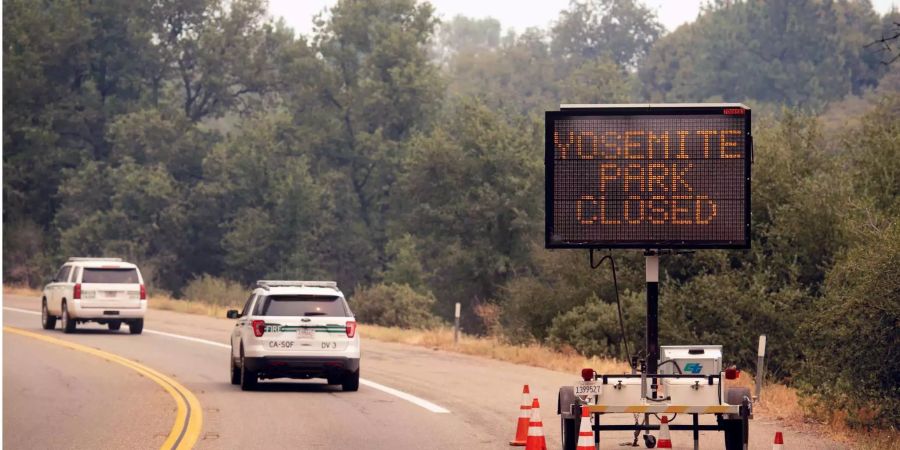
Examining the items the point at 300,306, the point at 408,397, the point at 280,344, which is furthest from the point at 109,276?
the point at 408,397

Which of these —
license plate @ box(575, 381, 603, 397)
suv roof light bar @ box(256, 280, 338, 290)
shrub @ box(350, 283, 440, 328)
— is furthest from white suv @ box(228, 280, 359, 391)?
shrub @ box(350, 283, 440, 328)

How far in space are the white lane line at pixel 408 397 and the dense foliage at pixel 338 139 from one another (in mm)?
13034

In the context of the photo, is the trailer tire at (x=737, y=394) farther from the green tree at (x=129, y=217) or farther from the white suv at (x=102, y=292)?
A: the green tree at (x=129, y=217)

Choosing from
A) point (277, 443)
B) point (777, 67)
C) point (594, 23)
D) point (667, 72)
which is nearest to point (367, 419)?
point (277, 443)

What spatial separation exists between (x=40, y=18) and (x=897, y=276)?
69684mm

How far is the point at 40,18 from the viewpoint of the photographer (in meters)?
81.3

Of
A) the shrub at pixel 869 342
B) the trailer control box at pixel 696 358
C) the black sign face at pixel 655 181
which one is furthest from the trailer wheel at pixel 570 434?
the shrub at pixel 869 342

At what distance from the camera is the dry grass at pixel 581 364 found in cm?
1797

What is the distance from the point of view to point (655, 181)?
48.3ft

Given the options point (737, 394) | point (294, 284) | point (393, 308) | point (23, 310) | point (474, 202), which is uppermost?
point (474, 202)

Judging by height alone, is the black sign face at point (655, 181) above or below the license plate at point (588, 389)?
above

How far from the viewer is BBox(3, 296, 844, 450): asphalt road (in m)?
16.8

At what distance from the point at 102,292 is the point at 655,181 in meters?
24.6

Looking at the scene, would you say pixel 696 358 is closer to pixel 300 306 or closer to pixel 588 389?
pixel 588 389
